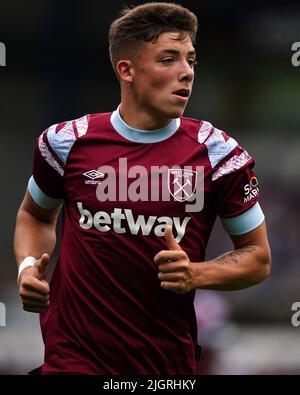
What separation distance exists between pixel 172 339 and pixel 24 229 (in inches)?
35.9

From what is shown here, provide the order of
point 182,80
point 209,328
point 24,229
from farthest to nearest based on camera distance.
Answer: point 209,328 < point 24,229 < point 182,80

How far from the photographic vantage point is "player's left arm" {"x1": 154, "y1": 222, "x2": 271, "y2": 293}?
4.09 m

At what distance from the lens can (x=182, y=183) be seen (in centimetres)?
452

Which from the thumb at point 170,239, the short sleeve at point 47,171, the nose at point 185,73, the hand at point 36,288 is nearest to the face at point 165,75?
the nose at point 185,73

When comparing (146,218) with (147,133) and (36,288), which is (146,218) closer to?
(147,133)

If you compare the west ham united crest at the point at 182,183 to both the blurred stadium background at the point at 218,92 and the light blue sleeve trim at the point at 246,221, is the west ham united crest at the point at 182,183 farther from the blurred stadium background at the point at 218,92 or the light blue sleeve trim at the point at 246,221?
the blurred stadium background at the point at 218,92

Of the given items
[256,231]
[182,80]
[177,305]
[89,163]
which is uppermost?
[182,80]

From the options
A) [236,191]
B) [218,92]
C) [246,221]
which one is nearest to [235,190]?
[236,191]

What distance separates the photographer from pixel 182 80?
4.49 metres

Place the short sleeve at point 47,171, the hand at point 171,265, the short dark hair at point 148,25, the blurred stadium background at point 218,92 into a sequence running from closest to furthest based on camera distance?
the hand at point 171,265
the short dark hair at point 148,25
the short sleeve at point 47,171
the blurred stadium background at point 218,92

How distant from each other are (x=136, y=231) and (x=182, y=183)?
0.30 m

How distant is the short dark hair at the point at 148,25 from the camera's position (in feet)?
15.1

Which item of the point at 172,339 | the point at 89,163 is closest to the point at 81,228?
the point at 89,163
